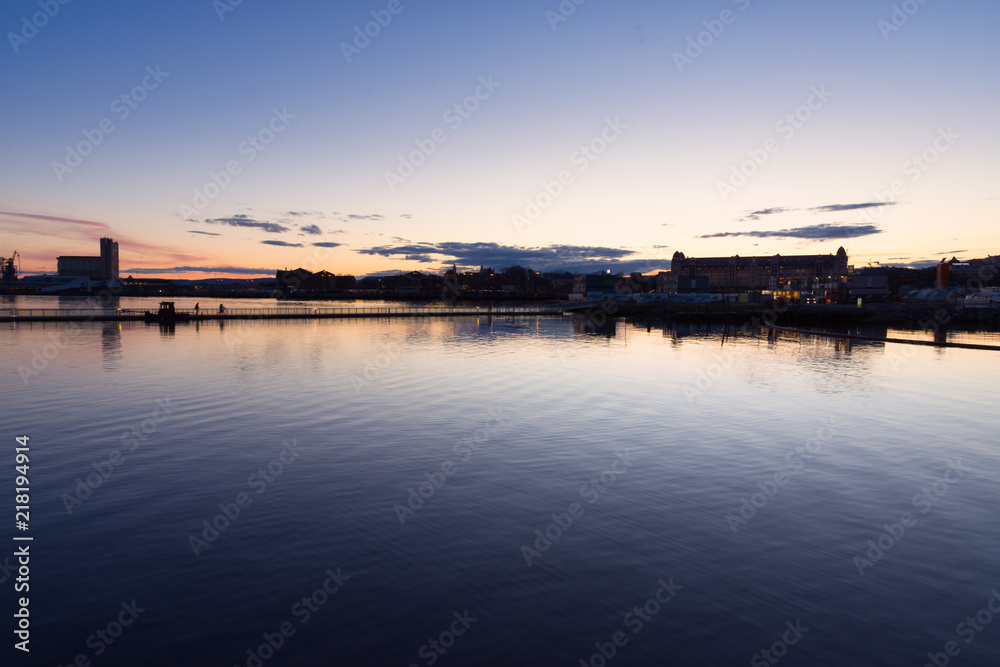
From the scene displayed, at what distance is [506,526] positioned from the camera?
36.9 feet

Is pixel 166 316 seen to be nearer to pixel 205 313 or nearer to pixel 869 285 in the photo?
pixel 205 313

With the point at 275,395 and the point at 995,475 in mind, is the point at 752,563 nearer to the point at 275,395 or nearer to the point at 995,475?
the point at 995,475

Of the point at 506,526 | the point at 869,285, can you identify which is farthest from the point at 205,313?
the point at 869,285

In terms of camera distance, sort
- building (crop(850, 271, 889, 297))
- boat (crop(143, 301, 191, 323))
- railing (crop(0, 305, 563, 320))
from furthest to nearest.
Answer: building (crop(850, 271, 889, 297)) < railing (crop(0, 305, 563, 320)) < boat (crop(143, 301, 191, 323))

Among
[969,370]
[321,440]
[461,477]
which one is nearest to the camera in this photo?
[461,477]

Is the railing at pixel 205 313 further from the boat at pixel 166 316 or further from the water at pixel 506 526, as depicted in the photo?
the water at pixel 506 526

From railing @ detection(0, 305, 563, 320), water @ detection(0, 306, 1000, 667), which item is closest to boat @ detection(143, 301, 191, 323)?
railing @ detection(0, 305, 563, 320)

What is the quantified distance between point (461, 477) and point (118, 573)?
739 centimetres

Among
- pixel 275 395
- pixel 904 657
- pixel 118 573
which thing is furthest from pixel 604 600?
pixel 275 395

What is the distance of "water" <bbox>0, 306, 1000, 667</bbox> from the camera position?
766 centimetres

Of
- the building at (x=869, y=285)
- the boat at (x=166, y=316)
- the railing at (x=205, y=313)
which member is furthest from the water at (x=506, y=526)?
the building at (x=869, y=285)

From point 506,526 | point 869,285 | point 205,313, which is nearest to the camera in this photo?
point 506,526

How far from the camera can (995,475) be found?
14617 millimetres

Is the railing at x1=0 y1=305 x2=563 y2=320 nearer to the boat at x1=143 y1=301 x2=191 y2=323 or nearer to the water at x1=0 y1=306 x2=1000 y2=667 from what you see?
the boat at x1=143 y1=301 x2=191 y2=323
